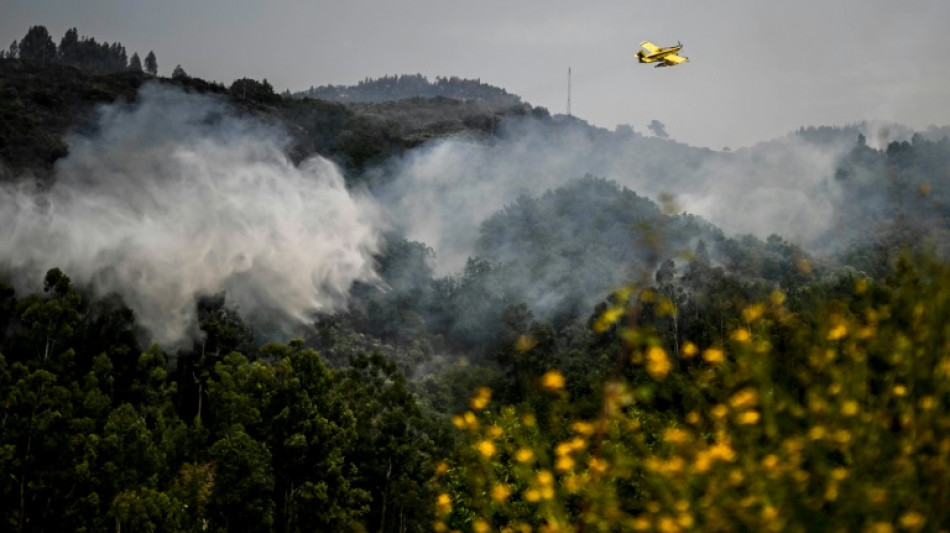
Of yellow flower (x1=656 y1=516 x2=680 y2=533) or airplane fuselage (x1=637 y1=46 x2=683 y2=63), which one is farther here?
airplane fuselage (x1=637 y1=46 x2=683 y2=63)

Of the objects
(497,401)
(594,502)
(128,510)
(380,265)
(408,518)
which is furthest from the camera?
(380,265)

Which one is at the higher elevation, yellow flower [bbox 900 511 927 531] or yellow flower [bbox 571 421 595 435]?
yellow flower [bbox 571 421 595 435]

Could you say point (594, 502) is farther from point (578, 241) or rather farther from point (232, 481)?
point (578, 241)

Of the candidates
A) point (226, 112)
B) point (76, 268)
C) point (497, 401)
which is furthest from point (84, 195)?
point (497, 401)

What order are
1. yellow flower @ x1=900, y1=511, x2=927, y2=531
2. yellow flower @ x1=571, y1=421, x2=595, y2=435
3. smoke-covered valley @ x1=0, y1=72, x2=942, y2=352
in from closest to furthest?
yellow flower @ x1=900, y1=511, x2=927, y2=531, yellow flower @ x1=571, y1=421, x2=595, y2=435, smoke-covered valley @ x1=0, y1=72, x2=942, y2=352

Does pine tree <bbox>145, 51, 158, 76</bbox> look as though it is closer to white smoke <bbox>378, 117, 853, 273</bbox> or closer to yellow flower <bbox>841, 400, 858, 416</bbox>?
white smoke <bbox>378, 117, 853, 273</bbox>

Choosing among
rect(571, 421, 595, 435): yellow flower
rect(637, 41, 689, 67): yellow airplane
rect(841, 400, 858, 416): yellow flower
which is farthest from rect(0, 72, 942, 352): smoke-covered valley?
rect(841, 400, 858, 416): yellow flower

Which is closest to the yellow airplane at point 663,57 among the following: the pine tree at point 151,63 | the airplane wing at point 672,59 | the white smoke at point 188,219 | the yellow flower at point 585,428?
the airplane wing at point 672,59
